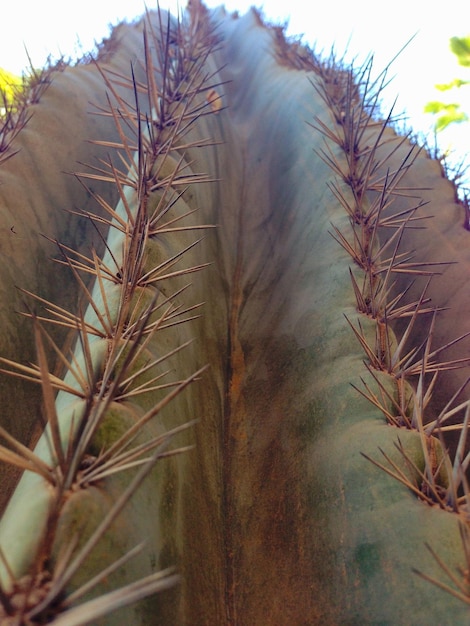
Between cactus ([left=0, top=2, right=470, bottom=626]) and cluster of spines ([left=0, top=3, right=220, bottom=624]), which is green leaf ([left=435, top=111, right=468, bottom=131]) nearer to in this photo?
cactus ([left=0, top=2, right=470, bottom=626])

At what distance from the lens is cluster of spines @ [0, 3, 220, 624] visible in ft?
1.78

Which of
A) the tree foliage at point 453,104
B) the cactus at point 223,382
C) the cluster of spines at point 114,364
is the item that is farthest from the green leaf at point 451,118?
the cluster of spines at point 114,364

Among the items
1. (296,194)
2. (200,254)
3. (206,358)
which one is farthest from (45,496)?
(296,194)

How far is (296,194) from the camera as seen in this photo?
2.00m

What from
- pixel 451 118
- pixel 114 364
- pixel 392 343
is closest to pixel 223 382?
pixel 392 343

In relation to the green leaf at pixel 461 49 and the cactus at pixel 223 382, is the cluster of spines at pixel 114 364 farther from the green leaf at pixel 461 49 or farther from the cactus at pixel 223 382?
the green leaf at pixel 461 49

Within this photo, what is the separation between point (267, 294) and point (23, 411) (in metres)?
0.85

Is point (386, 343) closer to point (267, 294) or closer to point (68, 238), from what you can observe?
point (267, 294)

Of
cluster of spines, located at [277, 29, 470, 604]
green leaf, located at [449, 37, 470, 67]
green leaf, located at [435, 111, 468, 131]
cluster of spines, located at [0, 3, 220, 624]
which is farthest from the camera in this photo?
green leaf, located at [435, 111, 468, 131]

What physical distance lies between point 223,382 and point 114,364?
737mm

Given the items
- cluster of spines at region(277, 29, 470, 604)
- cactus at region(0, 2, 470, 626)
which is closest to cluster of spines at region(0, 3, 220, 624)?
cactus at region(0, 2, 470, 626)

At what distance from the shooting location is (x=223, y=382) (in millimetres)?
1505

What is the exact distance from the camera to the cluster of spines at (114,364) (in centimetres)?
54

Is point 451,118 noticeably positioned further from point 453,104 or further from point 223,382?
point 223,382
